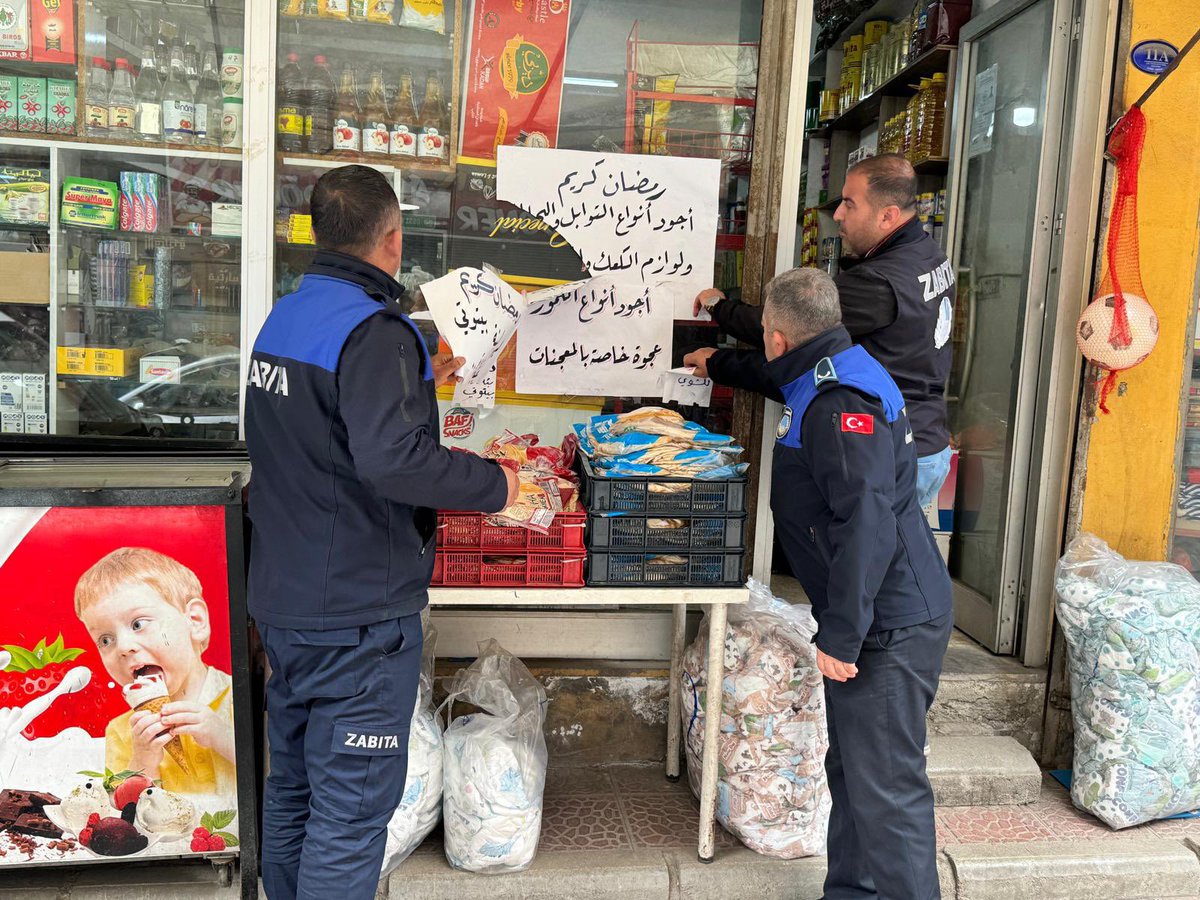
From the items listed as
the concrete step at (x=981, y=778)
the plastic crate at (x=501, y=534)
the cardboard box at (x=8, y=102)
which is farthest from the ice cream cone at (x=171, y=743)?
the concrete step at (x=981, y=778)

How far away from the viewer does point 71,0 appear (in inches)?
129

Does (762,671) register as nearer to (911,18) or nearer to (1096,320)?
(1096,320)

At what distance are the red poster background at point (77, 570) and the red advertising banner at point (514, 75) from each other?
1.65m

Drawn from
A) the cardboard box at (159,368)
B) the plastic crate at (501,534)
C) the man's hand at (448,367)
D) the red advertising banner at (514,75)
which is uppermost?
the red advertising banner at (514,75)

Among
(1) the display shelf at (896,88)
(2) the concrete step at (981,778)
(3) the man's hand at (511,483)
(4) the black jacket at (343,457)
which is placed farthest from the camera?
(1) the display shelf at (896,88)

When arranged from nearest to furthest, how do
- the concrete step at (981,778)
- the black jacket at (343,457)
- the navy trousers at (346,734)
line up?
the black jacket at (343,457), the navy trousers at (346,734), the concrete step at (981,778)

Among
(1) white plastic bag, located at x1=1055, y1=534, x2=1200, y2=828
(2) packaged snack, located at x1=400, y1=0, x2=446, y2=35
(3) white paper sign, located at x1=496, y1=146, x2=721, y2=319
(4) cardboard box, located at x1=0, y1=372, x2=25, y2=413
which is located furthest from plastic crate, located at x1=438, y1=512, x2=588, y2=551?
(1) white plastic bag, located at x1=1055, y1=534, x2=1200, y2=828

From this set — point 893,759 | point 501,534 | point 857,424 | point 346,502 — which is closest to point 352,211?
point 346,502

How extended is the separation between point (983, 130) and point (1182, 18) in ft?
3.49

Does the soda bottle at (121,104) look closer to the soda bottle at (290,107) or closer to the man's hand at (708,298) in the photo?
A: the soda bottle at (290,107)

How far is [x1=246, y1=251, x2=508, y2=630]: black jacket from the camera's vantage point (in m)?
2.12

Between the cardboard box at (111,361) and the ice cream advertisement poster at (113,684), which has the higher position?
the cardboard box at (111,361)

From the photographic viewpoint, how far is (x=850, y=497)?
240 centimetres

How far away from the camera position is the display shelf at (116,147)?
3.24 m
